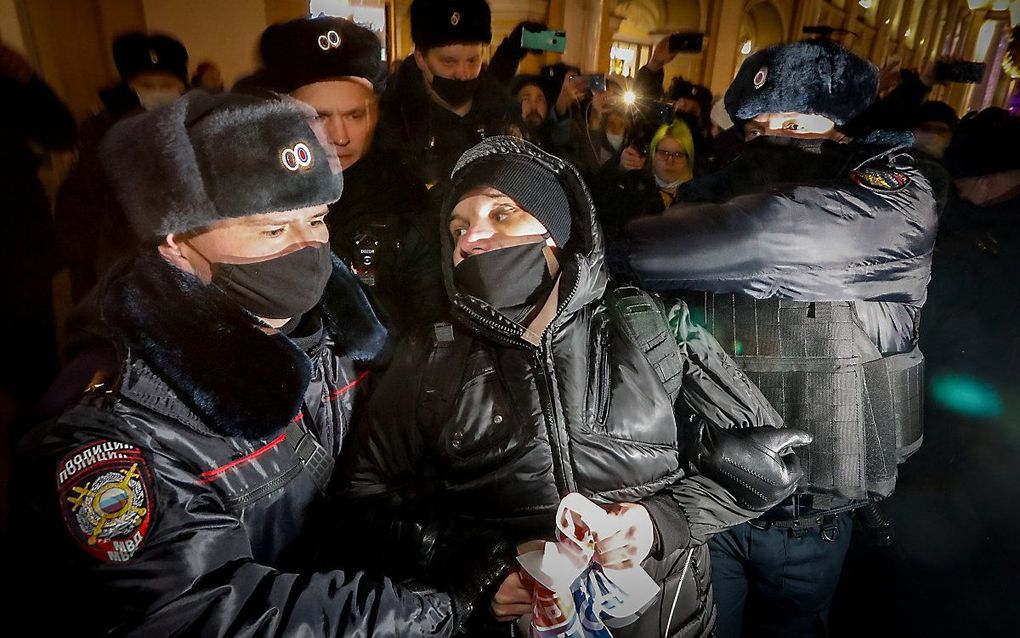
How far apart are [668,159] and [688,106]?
5.04ft

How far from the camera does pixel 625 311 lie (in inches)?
65.2

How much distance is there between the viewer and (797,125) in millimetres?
1940

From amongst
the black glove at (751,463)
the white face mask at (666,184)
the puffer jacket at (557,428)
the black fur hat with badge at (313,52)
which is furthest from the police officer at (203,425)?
the white face mask at (666,184)

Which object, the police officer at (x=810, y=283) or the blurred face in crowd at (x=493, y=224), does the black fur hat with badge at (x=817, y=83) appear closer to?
the police officer at (x=810, y=283)

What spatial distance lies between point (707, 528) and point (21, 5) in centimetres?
500

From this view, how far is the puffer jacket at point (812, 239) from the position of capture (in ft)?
5.36

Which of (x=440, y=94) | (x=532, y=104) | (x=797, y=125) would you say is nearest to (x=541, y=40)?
(x=532, y=104)

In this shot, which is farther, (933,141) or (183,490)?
(933,141)

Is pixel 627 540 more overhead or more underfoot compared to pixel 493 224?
more underfoot

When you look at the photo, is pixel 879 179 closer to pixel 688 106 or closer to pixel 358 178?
pixel 358 178

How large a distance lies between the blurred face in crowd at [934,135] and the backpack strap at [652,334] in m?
4.26

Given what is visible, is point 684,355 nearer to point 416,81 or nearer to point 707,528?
point 707,528

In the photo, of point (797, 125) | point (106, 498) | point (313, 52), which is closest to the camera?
point (106, 498)

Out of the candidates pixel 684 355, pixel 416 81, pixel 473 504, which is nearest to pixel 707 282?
pixel 684 355
